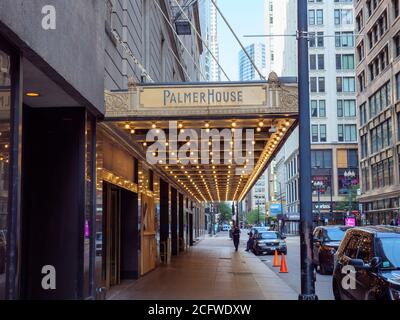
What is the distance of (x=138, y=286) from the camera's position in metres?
16.0

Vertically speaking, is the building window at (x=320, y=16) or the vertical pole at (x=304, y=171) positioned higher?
the building window at (x=320, y=16)

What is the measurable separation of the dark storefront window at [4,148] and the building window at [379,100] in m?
48.0

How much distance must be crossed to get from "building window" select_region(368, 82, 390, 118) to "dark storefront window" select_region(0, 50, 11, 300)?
157ft

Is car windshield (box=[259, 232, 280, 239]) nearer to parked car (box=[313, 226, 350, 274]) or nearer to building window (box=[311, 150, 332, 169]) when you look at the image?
parked car (box=[313, 226, 350, 274])

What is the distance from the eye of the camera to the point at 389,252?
376 inches

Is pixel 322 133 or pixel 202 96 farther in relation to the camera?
pixel 322 133

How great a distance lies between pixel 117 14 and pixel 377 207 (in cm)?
4519

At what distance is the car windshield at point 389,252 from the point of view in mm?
9141

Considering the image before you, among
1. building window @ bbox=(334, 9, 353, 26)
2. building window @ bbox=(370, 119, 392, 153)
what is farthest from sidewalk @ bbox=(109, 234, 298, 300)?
building window @ bbox=(334, 9, 353, 26)

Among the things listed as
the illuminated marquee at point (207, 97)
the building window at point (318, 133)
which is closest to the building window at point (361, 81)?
the building window at point (318, 133)

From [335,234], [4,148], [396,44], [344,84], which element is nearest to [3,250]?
[4,148]

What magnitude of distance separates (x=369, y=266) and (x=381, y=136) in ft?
155

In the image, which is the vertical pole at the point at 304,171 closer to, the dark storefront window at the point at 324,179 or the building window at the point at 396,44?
the building window at the point at 396,44

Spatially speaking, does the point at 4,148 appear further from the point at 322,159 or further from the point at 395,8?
the point at 322,159
